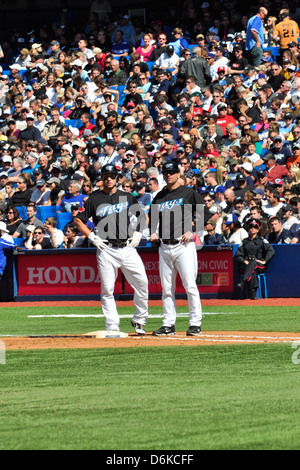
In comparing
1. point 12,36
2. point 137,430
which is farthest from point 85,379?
point 12,36

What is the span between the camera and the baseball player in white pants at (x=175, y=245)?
12.8 meters

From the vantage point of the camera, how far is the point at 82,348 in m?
11.9

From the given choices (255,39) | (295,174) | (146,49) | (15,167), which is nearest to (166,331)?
(295,174)

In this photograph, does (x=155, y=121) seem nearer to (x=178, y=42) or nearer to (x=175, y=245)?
(x=178, y=42)

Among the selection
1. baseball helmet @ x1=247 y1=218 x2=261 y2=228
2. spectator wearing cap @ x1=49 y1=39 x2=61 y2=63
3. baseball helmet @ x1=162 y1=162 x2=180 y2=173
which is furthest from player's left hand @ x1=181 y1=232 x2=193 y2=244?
spectator wearing cap @ x1=49 y1=39 x2=61 y2=63

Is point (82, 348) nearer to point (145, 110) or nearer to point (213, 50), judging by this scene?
point (145, 110)

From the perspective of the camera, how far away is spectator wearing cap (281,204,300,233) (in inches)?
779

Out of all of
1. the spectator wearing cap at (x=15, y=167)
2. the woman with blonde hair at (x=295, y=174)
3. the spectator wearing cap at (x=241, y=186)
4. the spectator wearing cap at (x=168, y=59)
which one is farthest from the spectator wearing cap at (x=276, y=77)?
the spectator wearing cap at (x=15, y=167)

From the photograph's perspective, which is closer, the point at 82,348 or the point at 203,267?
the point at 82,348

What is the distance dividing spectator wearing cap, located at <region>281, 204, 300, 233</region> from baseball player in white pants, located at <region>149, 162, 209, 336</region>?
6961mm

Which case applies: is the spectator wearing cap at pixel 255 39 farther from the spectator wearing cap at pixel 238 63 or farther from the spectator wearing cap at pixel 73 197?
the spectator wearing cap at pixel 73 197

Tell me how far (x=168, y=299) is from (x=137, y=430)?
6.48 metres

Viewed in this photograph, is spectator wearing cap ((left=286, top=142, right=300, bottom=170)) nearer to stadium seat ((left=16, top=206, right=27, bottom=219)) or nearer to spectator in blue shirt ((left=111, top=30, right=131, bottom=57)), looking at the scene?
stadium seat ((left=16, top=206, right=27, bottom=219))
